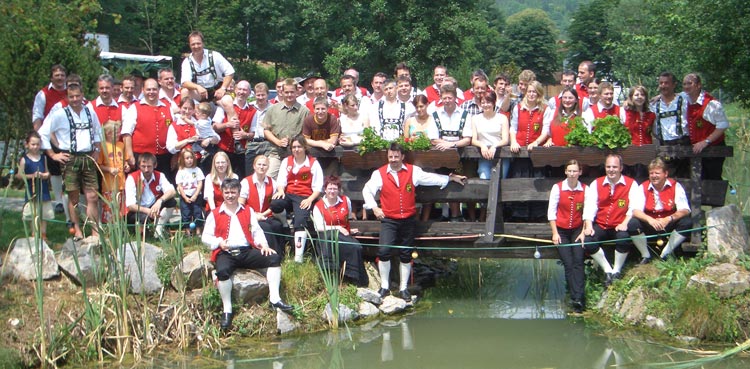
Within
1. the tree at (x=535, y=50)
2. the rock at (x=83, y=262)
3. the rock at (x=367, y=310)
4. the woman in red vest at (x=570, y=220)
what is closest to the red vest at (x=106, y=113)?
the rock at (x=83, y=262)

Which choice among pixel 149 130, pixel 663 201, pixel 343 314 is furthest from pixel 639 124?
pixel 149 130

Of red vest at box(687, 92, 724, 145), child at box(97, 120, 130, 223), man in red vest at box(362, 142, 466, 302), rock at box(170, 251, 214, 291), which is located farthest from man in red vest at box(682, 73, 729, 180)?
child at box(97, 120, 130, 223)

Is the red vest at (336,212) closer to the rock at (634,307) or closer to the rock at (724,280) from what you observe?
the rock at (634,307)

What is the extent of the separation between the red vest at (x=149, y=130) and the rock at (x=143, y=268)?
163 cm

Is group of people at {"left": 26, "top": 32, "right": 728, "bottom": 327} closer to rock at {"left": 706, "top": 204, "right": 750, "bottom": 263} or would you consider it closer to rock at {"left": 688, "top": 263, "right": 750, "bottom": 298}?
rock at {"left": 706, "top": 204, "right": 750, "bottom": 263}

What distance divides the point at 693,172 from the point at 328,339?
14.1ft

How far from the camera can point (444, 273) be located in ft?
41.2

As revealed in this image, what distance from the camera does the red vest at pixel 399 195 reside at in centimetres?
1028

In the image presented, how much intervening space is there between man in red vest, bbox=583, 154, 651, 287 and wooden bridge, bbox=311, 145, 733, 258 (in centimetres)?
26

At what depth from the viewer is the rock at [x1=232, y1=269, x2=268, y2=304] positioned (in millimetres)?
9562

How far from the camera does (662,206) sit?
32.2 ft

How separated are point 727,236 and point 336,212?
4.16 meters

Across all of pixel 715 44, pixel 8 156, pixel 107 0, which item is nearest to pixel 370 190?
pixel 715 44

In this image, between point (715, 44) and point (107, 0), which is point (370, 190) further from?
point (107, 0)
